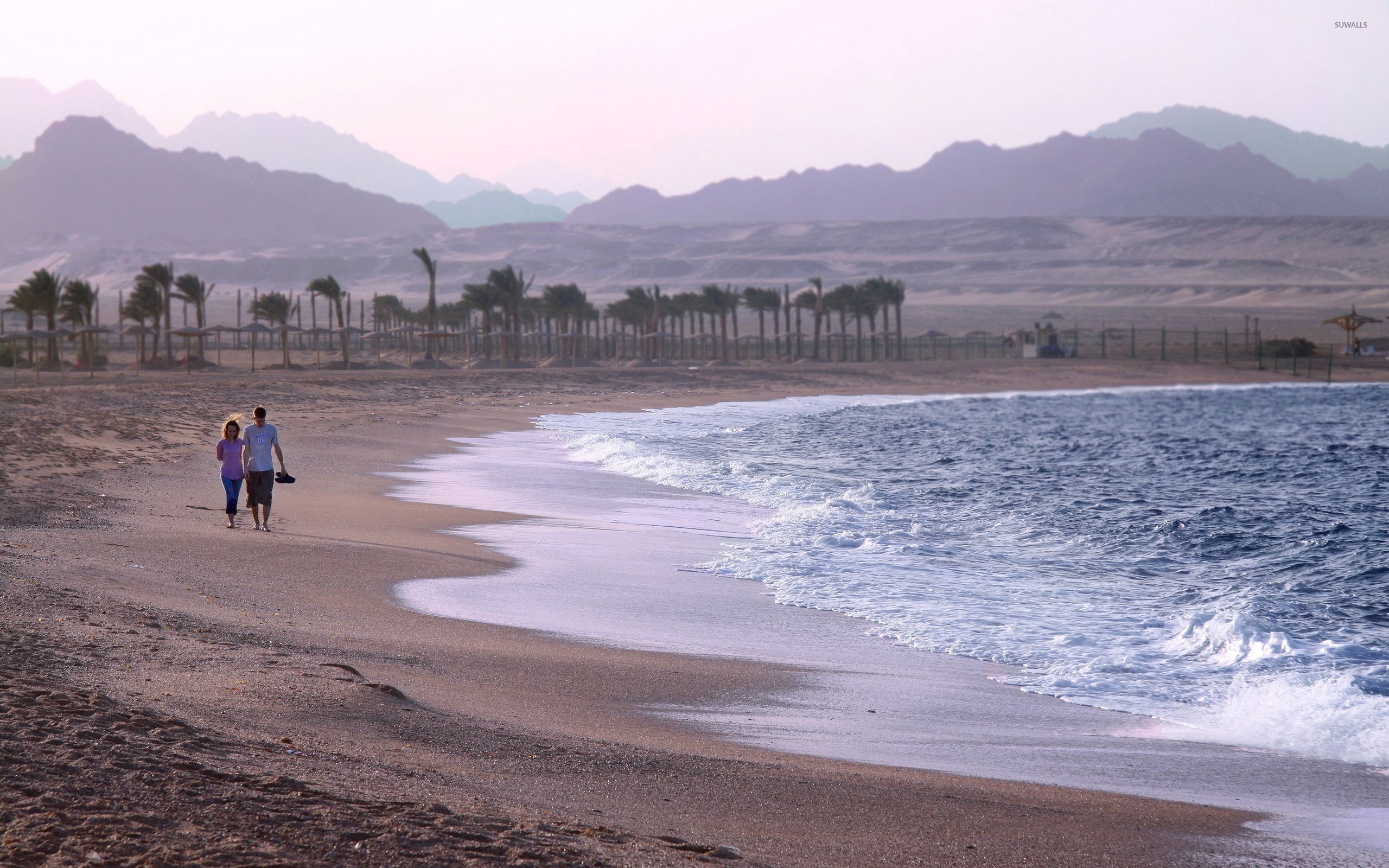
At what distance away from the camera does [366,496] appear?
15.4m

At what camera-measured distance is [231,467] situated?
472 inches

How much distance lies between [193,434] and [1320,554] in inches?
752

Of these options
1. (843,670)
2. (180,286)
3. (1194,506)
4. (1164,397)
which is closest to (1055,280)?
(1164,397)

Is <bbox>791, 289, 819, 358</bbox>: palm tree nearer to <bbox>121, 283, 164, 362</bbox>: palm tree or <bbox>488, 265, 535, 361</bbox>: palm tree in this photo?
<bbox>488, 265, 535, 361</bbox>: palm tree

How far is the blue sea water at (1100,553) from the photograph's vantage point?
7793 millimetres

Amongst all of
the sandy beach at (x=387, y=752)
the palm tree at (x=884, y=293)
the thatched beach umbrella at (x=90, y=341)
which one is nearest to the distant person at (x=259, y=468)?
the sandy beach at (x=387, y=752)

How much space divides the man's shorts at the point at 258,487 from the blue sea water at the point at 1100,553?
469 cm

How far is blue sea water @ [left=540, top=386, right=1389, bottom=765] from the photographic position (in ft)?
25.6

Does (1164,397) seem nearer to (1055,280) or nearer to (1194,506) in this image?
(1194,506)

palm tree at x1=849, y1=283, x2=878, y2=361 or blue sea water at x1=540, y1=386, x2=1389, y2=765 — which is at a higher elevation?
palm tree at x1=849, y1=283, x2=878, y2=361

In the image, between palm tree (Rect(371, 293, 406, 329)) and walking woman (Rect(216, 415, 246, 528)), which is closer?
walking woman (Rect(216, 415, 246, 528))

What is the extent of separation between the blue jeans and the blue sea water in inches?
196

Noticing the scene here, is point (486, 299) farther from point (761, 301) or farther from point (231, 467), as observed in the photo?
point (231, 467)

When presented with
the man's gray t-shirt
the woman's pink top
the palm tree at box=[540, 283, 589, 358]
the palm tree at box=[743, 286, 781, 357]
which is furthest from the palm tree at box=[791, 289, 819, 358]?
the woman's pink top
